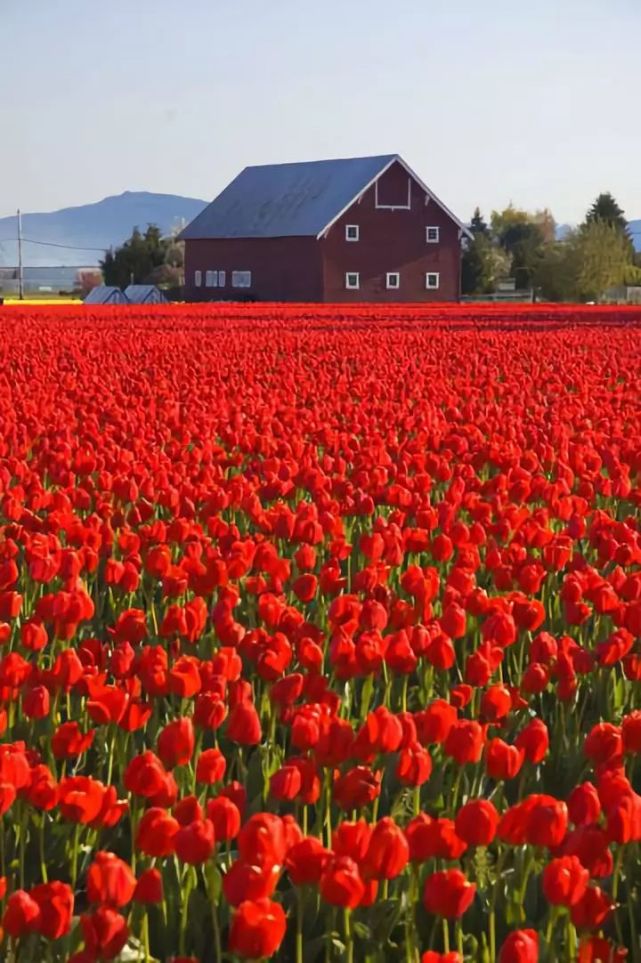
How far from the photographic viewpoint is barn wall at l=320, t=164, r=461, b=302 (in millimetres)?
67312

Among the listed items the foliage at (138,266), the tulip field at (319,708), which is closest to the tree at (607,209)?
the foliage at (138,266)

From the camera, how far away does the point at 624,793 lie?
270cm

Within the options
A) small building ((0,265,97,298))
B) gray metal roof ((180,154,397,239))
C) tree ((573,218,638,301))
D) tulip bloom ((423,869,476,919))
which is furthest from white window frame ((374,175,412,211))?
tulip bloom ((423,869,476,919))

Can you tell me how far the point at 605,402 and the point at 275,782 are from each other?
9719mm

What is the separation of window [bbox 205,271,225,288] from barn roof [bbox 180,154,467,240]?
1794 millimetres

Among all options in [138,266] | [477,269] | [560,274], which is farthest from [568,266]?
[138,266]

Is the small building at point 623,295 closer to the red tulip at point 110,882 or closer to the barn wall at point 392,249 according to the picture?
the barn wall at point 392,249

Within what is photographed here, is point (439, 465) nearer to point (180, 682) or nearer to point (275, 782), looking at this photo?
point (180, 682)

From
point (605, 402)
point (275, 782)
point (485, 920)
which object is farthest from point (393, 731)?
point (605, 402)

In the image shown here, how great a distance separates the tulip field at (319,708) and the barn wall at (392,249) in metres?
58.2

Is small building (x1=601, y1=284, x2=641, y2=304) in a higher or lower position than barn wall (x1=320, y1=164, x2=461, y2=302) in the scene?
lower

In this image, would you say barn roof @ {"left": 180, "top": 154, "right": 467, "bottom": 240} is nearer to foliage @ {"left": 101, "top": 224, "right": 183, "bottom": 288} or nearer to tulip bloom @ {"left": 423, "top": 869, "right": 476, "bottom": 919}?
foliage @ {"left": 101, "top": 224, "right": 183, "bottom": 288}

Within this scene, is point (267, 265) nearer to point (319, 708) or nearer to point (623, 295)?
point (623, 295)

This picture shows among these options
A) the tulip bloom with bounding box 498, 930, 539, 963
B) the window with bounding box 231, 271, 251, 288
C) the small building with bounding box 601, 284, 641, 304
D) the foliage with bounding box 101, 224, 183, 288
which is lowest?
the tulip bloom with bounding box 498, 930, 539, 963
